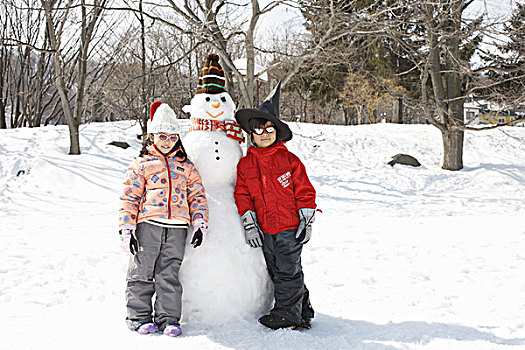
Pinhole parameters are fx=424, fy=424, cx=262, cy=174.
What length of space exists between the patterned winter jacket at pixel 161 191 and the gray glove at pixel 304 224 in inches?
24.5

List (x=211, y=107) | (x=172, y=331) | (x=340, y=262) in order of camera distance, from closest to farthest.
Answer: (x=172, y=331)
(x=211, y=107)
(x=340, y=262)

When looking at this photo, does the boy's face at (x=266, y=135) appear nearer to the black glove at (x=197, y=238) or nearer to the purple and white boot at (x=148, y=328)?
the black glove at (x=197, y=238)

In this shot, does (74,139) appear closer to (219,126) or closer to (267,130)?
(219,126)

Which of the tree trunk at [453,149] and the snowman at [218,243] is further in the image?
the tree trunk at [453,149]

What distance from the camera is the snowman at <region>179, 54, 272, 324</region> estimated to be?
9.18 ft

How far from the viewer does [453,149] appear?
1130cm

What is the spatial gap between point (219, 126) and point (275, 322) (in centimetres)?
141

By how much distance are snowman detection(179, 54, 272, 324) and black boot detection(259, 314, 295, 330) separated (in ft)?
0.44

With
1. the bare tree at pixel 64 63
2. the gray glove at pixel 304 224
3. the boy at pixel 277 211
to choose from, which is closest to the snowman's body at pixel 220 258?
the boy at pixel 277 211

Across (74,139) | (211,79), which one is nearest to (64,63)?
(74,139)

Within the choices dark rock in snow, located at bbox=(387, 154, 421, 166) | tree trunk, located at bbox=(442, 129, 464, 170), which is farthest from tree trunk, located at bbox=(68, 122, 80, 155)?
tree trunk, located at bbox=(442, 129, 464, 170)

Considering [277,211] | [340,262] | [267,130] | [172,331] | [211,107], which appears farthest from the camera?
[340,262]

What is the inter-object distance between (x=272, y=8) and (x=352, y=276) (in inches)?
197

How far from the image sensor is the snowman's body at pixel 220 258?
279 cm
